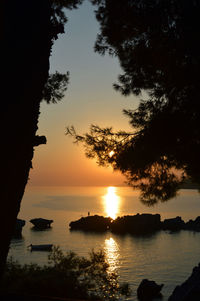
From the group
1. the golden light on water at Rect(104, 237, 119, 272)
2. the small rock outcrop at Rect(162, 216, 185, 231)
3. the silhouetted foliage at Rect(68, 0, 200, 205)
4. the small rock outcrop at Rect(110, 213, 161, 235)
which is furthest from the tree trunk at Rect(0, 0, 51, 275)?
the small rock outcrop at Rect(162, 216, 185, 231)

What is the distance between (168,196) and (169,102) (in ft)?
12.3

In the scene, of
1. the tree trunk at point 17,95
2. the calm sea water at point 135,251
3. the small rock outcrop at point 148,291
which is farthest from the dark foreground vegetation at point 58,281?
the calm sea water at point 135,251

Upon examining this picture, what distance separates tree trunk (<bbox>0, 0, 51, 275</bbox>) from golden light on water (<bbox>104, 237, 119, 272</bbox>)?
57106 mm

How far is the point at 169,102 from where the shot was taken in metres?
9.76

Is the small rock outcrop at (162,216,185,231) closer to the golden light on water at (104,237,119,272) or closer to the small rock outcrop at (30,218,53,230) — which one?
the golden light on water at (104,237,119,272)

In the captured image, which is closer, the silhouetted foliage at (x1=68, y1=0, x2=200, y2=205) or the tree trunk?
the tree trunk

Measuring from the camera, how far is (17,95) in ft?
7.29

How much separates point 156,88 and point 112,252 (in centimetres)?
6743

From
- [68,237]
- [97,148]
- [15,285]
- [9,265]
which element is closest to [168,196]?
[97,148]

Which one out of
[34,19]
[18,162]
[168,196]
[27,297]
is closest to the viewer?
[18,162]

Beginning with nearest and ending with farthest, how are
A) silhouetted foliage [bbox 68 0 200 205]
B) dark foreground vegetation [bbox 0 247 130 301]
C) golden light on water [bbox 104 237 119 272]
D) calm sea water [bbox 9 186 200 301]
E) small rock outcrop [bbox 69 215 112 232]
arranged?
silhouetted foliage [bbox 68 0 200 205] → dark foreground vegetation [bbox 0 247 130 301] → calm sea water [bbox 9 186 200 301] → golden light on water [bbox 104 237 119 272] → small rock outcrop [bbox 69 215 112 232]

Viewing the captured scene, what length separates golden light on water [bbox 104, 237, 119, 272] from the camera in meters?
58.9

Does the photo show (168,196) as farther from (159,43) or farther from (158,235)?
(158,235)

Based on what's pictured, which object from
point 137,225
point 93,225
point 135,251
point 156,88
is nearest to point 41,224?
point 93,225
